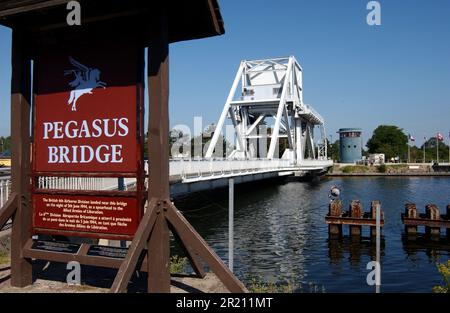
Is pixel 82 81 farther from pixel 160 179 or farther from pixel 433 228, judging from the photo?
pixel 433 228

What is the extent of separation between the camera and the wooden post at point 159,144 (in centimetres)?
538

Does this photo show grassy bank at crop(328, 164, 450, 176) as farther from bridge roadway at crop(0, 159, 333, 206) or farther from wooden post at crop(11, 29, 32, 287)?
wooden post at crop(11, 29, 32, 287)

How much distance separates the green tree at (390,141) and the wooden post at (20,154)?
426ft

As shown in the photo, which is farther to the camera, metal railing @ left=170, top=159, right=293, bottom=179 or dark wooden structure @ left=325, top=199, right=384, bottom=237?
metal railing @ left=170, top=159, right=293, bottom=179

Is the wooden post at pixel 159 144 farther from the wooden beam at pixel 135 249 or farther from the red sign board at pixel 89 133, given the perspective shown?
the red sign board at pixel 89 133

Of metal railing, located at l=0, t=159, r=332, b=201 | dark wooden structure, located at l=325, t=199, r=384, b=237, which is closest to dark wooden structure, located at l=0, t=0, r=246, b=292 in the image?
metal railing, located at l=0, t=159, r=332, b=201

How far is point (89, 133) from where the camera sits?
5918 mm

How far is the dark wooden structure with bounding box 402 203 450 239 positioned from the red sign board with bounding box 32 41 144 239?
1714 centimetres

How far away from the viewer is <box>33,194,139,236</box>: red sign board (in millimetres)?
5633

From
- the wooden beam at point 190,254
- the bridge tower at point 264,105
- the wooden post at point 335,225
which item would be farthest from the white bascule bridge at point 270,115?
the wooden beam at point 190,254

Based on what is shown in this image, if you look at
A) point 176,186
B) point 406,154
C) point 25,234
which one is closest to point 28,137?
point 25,234

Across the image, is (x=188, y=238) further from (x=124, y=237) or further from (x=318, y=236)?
(x=318, y=236)

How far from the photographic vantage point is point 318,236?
65.9ft

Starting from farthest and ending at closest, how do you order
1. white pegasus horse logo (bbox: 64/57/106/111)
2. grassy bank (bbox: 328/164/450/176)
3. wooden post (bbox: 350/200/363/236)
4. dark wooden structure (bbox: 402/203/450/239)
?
grassy bank (bbox: 328/164/450/176)
wooden post (bbox: 350/200/363/236)
dark wooden structure (bbox: 402/203/450/239)
white pegasus horse logo (bbox: 64/57/106/111)
